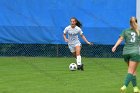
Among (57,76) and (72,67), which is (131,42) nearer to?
(57,76)

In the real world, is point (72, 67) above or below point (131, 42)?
below

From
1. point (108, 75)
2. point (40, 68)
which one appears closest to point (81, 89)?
point (108, 75)

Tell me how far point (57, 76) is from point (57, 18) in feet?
20.3

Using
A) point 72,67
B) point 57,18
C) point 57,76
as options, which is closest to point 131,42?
point 57,76

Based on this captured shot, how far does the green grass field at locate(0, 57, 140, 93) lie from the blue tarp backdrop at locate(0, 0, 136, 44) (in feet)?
2.92

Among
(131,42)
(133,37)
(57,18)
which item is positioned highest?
(57,18)

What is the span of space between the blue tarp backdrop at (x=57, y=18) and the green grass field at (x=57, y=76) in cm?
89

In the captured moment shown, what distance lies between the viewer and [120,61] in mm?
20297

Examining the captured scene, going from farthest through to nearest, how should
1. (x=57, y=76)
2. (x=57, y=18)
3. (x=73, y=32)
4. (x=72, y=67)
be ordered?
(x=57, y=18) < (x=73, y=32) < (x=72, y=67) < (x=57, y=76)

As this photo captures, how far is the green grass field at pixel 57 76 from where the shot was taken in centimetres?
1255

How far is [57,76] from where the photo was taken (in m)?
15.2

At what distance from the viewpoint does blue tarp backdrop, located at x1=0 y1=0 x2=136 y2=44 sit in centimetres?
2070

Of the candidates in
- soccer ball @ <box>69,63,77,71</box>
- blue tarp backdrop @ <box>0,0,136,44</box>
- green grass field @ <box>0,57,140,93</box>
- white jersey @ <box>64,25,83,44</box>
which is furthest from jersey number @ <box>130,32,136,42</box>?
blue tarp backdrop @ <box>0,0,136,44</box>

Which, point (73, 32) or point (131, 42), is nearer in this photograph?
point (131, 42)
